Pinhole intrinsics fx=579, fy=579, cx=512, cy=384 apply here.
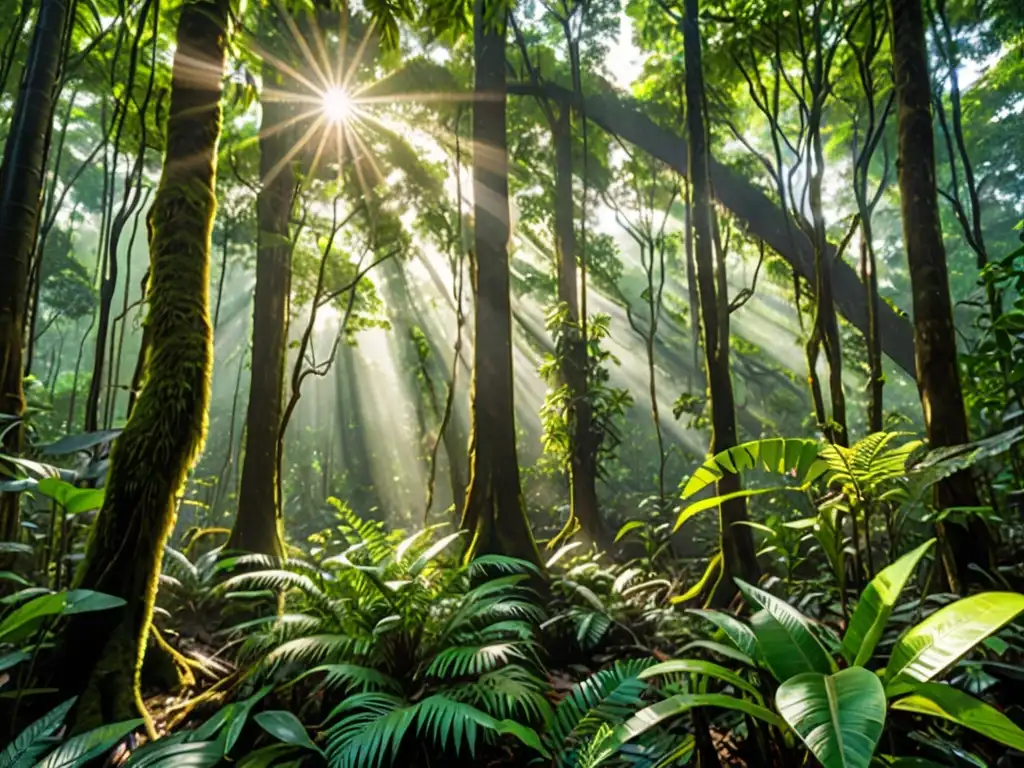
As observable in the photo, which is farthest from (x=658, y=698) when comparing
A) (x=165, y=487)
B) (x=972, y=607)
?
(x=165, y=487)

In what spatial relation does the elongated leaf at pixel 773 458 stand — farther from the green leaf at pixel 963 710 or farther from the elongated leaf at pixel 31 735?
the elongated leaf at pixel 31 735

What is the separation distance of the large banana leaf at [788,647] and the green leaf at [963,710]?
0.79ft

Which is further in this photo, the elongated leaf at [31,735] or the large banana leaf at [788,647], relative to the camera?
the elongated leaf at [31,735]

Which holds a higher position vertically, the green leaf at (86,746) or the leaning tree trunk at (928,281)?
the leaning tree trunk at (928,281)

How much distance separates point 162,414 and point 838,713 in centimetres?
308

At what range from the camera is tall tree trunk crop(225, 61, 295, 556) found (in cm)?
612

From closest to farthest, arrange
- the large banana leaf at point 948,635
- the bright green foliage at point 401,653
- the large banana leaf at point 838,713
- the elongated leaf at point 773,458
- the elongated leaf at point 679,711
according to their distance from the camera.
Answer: the large banana leaf at point 838,713 < the large banana leaf at point 948,635 < the elongated leaf at point 679,711 < the bright green foliage at point 401,653 < the elongated leaf at point 773,458

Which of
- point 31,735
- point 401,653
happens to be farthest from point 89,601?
point 401,653

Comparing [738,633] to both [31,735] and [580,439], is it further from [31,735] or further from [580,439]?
[580,439]

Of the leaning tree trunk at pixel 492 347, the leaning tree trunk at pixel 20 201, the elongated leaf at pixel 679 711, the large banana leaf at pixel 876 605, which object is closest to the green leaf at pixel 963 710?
the large banana leaf at pixel 876 605

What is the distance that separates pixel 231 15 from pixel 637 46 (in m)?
8.99

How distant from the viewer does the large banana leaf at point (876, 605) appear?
1.80 metres

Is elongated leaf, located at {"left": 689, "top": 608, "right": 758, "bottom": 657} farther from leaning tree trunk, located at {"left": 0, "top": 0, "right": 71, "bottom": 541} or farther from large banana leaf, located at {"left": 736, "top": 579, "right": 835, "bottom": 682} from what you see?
leaning tree trunk, located at {"left": 0, "top": 0, "right": 71, "bottom": 541}

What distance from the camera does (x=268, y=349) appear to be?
22.0 ft
